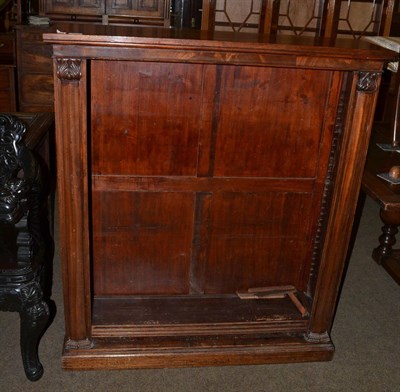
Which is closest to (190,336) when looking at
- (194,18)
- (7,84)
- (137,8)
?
(7,84)

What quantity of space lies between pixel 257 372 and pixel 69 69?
142cm

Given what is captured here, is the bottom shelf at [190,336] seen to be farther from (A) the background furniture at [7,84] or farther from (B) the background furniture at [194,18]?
(A) the background furniture at [7,84]

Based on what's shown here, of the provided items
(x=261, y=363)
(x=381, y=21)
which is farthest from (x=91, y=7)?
(x=261, y=363)

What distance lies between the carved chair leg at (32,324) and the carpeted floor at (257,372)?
0.18 ft

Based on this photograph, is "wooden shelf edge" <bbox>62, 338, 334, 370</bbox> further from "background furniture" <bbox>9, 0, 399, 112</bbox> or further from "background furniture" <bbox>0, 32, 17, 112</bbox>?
"background furniture" <bbox>0, 32, 17, 112</bbox>

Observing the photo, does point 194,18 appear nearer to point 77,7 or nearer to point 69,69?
point 77,7

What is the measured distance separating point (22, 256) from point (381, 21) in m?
5.39

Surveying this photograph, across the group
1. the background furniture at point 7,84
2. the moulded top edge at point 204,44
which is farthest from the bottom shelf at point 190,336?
the background furniture at point 7,84

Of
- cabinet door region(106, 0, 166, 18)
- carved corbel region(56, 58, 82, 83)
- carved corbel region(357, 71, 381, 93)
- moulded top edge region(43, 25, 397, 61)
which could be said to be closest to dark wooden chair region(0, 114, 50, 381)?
carved corbel region(56, 58, 82, 83)

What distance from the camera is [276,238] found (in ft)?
7.58

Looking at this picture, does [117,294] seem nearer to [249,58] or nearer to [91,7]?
[249,58]

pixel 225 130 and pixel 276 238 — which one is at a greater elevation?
pixel 225 130

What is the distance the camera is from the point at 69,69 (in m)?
1.70

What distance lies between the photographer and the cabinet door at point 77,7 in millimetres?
5027
